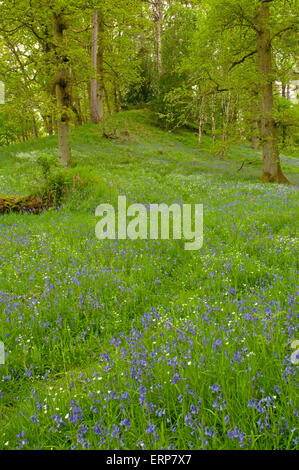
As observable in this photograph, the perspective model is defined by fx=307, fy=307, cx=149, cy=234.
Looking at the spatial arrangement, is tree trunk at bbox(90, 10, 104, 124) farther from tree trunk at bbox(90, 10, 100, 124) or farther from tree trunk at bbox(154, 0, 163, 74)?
tree trunk at bbox(154, 0, 163, 74)

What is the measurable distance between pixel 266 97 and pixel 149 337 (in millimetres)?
16440

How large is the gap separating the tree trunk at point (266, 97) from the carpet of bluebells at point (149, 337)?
9.42m

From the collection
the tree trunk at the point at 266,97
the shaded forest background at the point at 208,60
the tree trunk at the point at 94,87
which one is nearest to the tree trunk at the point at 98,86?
the tree trunk at the point at 94,87

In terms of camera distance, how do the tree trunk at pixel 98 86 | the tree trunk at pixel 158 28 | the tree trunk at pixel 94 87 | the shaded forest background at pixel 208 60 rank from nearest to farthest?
the shaded forest background at pixel 208 60, the tree trunk at pixel 94 87, the tree trunk at pixel 98 86, the tree trunk at pixel 158 28

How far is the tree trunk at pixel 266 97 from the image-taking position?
1508 centimetres

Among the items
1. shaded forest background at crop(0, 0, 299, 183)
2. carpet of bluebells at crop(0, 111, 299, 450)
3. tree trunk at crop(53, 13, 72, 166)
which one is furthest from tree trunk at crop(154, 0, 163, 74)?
carpet of bluebells at crop(0, 111, 299, 450)

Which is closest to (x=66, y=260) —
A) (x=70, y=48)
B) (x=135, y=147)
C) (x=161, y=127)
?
(x=70, y=48)

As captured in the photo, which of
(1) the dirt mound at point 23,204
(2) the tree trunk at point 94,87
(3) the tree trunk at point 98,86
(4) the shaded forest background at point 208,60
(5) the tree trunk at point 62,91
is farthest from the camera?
(3) the tree trunk at point 98,86

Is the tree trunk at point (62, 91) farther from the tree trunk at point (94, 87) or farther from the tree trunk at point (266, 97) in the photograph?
the tree trunk at point (266, 97)

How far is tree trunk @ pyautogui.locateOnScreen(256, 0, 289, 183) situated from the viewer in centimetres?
1508

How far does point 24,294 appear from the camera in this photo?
14.9 feet
